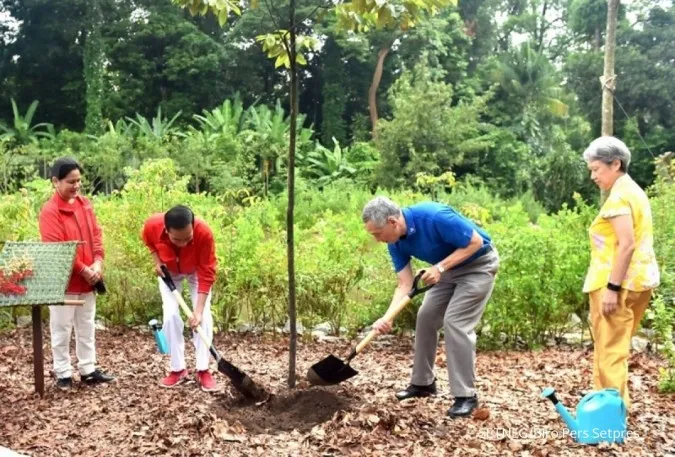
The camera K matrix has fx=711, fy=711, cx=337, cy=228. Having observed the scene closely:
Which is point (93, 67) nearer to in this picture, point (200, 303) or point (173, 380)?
point (173, 380)

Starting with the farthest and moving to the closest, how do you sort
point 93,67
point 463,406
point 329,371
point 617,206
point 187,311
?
point 93,67
point 187,311
point 329,371
point 463,406
point 617,206

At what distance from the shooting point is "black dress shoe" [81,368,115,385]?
5219mm

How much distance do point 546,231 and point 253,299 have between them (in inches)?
117

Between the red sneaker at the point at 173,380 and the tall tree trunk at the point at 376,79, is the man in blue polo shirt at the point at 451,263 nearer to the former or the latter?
the red sneaker at the point at 173,380

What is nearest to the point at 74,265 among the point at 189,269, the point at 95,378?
the point at 189,269

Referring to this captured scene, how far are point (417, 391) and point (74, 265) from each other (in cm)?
250

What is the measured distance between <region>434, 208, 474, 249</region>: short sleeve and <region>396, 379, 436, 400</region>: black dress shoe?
1.08 meters

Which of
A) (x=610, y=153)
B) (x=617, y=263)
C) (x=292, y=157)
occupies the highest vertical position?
(x=610, y=153)

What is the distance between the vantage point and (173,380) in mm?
5133

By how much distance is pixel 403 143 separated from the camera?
21609 mm

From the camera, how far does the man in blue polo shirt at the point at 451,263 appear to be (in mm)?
4102

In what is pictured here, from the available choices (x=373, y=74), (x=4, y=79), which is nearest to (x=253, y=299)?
(x=373, y=74)

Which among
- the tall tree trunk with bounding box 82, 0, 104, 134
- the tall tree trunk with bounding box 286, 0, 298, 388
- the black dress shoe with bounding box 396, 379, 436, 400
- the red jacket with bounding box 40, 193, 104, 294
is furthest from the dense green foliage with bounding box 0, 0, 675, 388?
the tall tree trunk with bounding box 286, 0, 298, 388

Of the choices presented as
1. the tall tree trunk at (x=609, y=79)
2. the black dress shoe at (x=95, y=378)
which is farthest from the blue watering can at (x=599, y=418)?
the tall tree trunk at (x=609, y=79)
